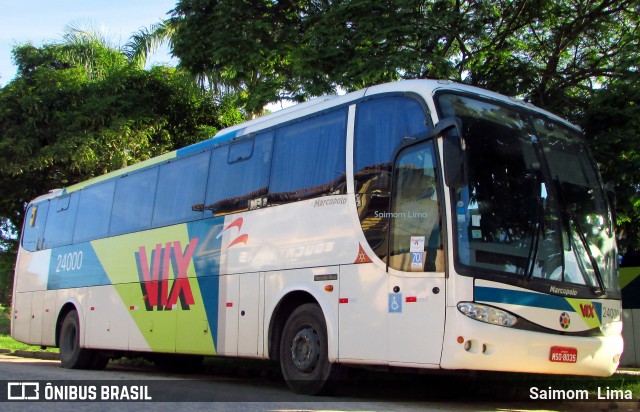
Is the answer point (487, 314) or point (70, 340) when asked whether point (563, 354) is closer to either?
point (487, 314)

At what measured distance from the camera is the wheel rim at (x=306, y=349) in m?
9.11

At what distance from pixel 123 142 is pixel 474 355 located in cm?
1535

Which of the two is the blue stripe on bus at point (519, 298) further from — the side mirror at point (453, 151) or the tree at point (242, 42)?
the tree at point (242, 42)

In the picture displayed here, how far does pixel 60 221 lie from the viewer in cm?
1609

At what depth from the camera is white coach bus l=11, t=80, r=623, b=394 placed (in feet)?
24.8

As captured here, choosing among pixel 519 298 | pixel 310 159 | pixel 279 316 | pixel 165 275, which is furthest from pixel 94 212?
pixel 519 298

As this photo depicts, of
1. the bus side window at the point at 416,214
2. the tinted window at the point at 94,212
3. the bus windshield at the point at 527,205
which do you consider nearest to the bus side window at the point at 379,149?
the bus side window at the point at 416,214

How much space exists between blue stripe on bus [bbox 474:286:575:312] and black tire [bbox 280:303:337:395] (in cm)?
228

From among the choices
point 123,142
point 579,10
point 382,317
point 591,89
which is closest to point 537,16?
point 579,10

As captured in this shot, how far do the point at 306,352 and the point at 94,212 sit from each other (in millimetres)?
7326

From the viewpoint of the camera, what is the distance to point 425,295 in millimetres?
7699

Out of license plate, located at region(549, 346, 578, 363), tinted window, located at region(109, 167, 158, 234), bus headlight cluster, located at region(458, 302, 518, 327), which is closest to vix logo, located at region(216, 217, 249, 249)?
tinted window, located at region(109, 167, 158, 234)

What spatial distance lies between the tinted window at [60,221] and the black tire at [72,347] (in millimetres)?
1666

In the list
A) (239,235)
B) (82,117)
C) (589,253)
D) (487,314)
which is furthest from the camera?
(82,117)
